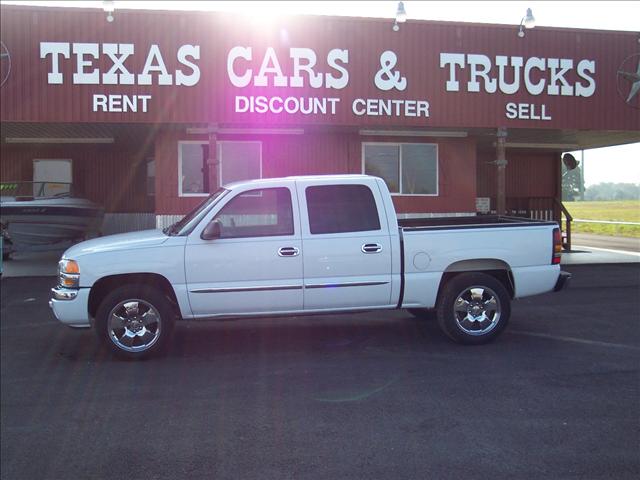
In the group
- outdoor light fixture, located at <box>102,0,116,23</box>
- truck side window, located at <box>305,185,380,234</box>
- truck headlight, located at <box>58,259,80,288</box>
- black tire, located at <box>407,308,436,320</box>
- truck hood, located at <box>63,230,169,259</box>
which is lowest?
black tire, located at <box>407,308,436,320</box>

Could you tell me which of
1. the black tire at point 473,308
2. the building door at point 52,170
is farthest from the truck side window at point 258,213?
the building door at point 52,170

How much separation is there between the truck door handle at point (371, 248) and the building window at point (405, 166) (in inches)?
342

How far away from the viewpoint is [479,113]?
1358 cm

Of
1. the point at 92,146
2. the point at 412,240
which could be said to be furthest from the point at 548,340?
the point at 92,146

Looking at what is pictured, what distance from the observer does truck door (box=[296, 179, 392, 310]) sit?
6410mm

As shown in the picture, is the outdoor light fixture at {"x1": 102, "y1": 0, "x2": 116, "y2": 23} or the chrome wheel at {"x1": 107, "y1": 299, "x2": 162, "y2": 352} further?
the outdoor light fixture at {"x1": 102, "y1": 0, "x2": 116, "y2": 23}

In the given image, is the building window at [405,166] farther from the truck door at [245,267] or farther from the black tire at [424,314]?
the truck door at [245,267]

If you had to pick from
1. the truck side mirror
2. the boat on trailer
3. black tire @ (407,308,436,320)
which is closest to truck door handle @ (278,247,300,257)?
the truck side mirror

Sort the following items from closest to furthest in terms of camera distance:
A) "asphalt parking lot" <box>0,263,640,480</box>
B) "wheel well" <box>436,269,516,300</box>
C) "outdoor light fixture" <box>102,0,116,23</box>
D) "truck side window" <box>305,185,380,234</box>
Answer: "asphalt parking lot" <box>0,263,640,480</box>
"truck side window" <box>305,185,380,234</box>
"wheel well" <box>436,269,516,300</box>
"outdoor light fixture" <box>102,0,116,23</box>

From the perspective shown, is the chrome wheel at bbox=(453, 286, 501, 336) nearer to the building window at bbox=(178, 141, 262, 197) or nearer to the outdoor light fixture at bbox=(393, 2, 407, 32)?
the outdoor light fixture at bbox=(393, 2, 407, 32)

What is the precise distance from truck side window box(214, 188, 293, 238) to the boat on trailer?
10.6 meters

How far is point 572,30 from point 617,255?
650cm

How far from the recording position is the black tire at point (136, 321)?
20.3 ft

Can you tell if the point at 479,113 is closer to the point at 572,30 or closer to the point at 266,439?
the point at 572,30
